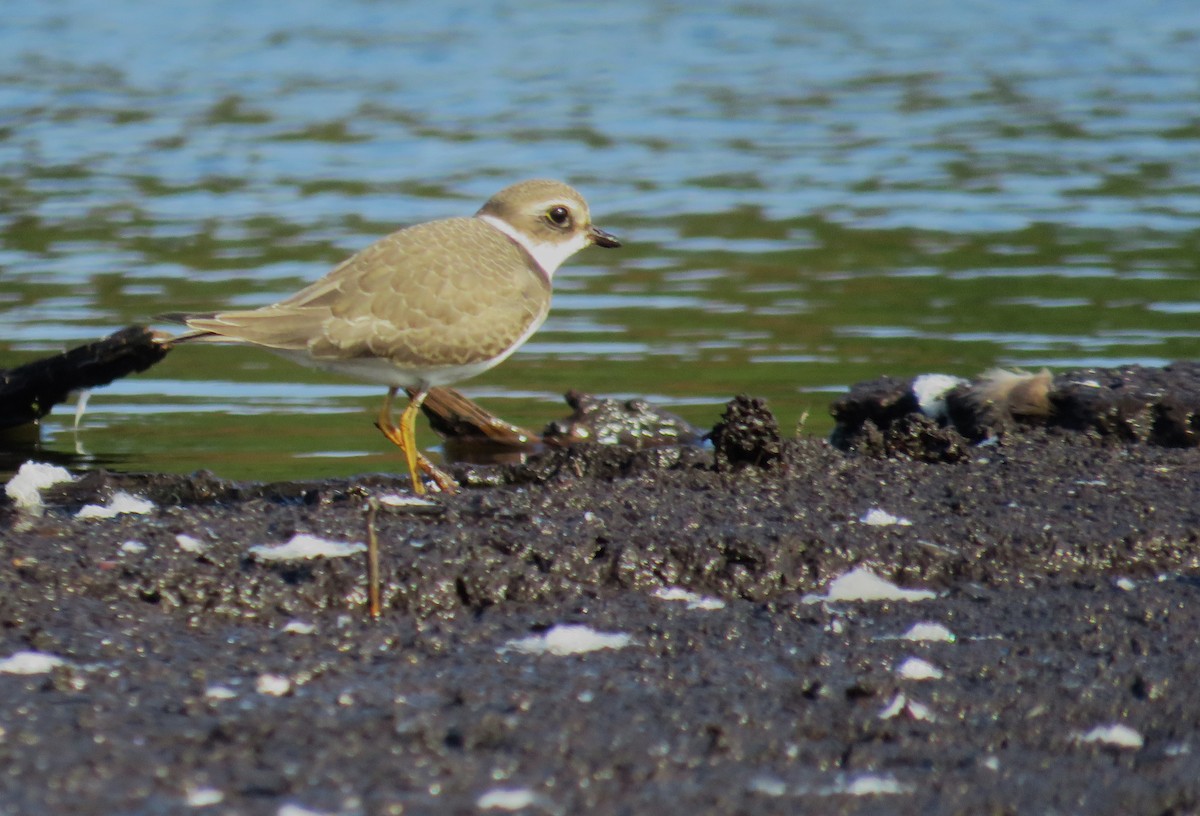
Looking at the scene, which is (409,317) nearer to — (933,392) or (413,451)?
(413,451)

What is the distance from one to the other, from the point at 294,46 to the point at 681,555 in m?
19.6

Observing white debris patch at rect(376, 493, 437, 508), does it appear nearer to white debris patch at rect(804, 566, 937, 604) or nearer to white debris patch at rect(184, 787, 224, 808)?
white debris patch at rect(804, 566, 937, 604)

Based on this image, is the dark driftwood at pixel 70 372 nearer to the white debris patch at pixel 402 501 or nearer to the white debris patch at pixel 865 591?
the white debris patch at pixel 402 501

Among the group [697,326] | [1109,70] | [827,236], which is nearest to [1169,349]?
[697,326]

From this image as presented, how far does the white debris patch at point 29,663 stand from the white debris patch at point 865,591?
1.93 meters

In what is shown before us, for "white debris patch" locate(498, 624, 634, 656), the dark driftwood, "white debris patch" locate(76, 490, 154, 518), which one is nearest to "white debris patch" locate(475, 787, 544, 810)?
"white debris patch" locate(498, 624, 634, 656)

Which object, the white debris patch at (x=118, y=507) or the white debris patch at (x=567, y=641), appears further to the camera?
the white debris patch at (x=118, y=507)

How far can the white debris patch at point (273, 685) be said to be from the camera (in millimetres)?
3777

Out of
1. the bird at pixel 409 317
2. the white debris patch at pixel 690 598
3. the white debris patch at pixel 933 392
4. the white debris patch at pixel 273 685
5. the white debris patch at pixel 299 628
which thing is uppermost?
the bird at pixel 409 317

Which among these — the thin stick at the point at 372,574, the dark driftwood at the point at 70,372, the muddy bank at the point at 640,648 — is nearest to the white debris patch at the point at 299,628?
the muddy bank at the point at 640,648

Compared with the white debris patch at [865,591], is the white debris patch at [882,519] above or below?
above

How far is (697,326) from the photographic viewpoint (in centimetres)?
1036

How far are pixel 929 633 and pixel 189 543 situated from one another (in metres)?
2.01

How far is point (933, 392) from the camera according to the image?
7355mm
